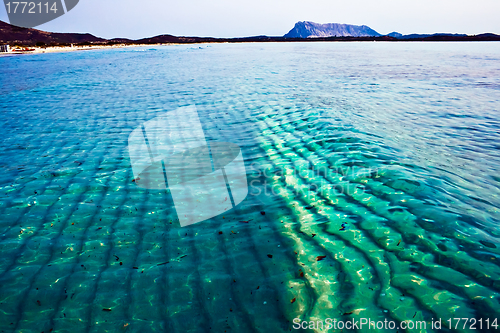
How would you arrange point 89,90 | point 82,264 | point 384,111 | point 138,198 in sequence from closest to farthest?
1. point 82,264
2. point 138,198
3. point 384,111
4. point 89,90

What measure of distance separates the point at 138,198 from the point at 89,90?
1585 cm

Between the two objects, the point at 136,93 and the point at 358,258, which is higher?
the point at 136,93

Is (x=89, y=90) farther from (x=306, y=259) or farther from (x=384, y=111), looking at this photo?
(x=306, y=259)

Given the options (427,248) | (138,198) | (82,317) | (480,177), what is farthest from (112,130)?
(480,177)

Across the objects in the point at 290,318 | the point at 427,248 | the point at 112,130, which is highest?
the point at 112,130

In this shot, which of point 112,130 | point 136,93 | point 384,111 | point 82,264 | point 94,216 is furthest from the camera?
point 136,93

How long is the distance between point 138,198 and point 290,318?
3.91 metres

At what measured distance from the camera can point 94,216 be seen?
509 cm

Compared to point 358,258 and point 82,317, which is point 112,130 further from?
point 358,258

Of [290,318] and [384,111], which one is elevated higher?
[384,111]

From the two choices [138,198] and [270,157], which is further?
[270,157]

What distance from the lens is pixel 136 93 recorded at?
55.6 ft

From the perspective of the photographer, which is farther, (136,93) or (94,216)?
(136,93)

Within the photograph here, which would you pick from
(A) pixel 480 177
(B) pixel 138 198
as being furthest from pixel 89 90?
(A) pixel 480 177
